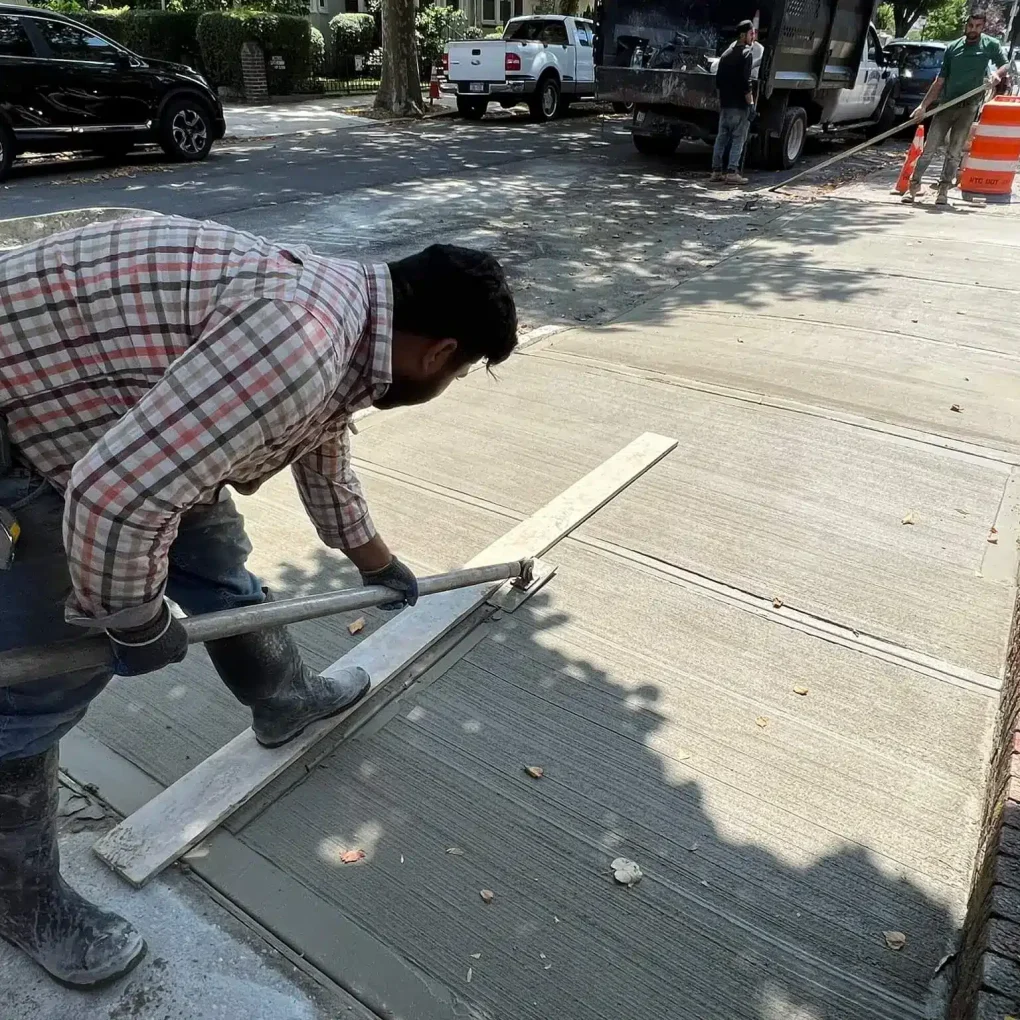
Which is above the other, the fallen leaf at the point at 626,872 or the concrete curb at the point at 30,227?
the concrete curb at the point at 30,227

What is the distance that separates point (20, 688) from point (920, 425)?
4.37 metres

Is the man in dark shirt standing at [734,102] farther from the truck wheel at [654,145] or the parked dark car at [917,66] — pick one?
the parked dark car at [917,66]

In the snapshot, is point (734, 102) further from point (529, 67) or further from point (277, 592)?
point (277, 592)

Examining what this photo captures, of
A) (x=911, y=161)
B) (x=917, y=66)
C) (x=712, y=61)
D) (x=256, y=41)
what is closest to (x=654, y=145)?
(x=712, y=61)

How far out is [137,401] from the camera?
1585 mm

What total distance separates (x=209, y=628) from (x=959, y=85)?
445 inches

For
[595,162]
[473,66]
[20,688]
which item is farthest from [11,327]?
[473,66]

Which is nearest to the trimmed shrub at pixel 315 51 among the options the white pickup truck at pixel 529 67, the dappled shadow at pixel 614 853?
the white pickup truck at pixel 529 67

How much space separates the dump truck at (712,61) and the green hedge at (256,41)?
36.8 feet

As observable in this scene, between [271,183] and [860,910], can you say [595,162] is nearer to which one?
[271,183]

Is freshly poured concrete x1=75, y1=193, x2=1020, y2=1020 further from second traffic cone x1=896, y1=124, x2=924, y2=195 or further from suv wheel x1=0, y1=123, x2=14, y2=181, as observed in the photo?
suv wheel x1=0, y1=123, x2=14, y2=181

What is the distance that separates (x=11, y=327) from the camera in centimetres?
150

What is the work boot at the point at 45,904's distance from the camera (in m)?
1.86

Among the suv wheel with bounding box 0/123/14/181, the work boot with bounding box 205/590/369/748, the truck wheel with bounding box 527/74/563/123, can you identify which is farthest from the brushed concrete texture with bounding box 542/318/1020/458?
the truck wheel with bounding box 527/74/563/123
